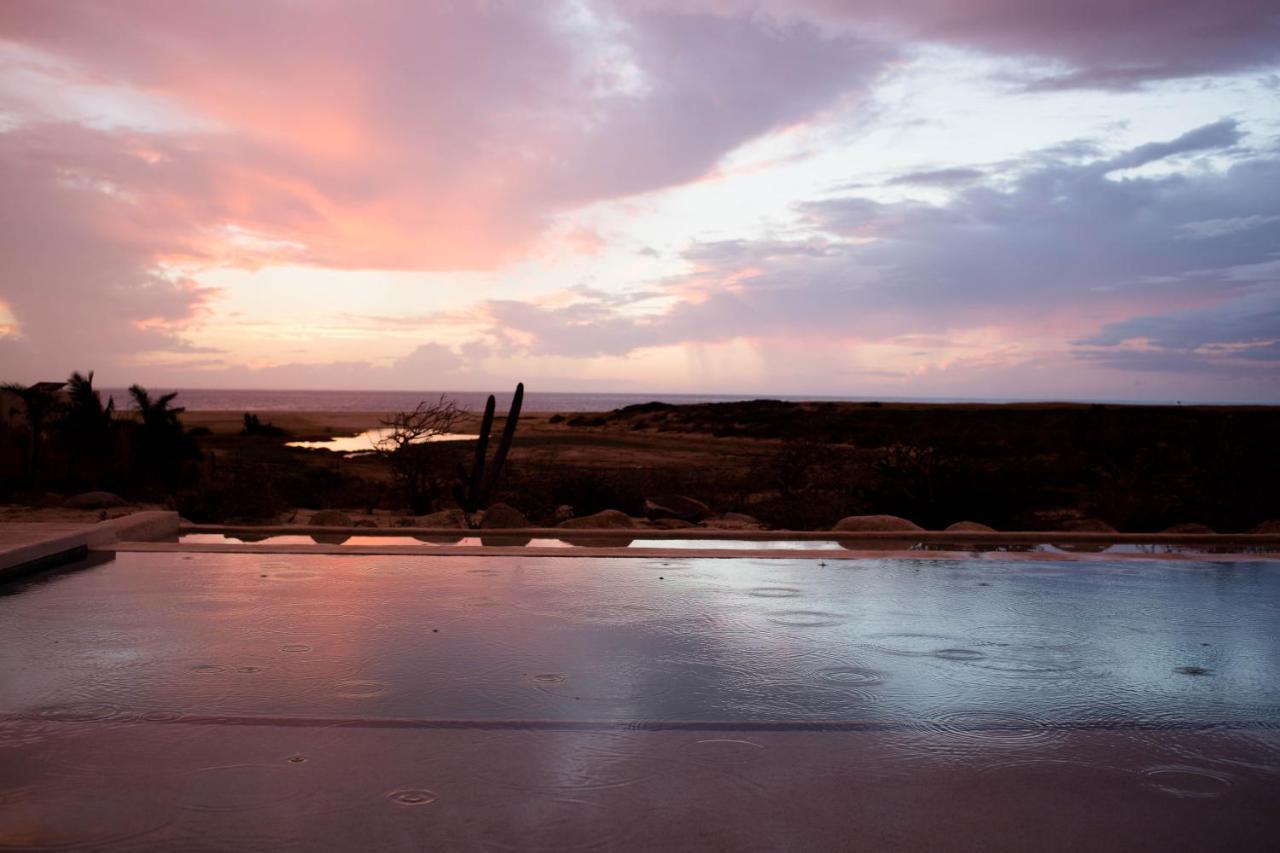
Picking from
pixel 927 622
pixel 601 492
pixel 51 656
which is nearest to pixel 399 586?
pixel 51 656

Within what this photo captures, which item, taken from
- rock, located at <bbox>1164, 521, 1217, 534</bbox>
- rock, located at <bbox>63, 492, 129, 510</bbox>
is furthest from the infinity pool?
rock, located at <bbox>63, 492, 129, 510</bbox>

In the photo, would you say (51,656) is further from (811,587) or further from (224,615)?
(811,587)

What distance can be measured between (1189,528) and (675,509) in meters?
5.78

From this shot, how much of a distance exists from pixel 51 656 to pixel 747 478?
14.5 m

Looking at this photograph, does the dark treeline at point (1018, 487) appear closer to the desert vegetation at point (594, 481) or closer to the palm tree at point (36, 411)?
the desert vegetation at point (594, 481)

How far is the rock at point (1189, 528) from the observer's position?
11.5 m

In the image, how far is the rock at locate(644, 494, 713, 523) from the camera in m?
12.8

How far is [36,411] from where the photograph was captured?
15.6m

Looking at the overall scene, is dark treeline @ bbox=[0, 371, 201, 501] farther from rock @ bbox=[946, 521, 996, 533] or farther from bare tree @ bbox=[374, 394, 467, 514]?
rock @ bbox=[946, 521, 996, 533]

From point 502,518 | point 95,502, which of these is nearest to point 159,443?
point 95,502

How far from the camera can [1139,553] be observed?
26.8 ft

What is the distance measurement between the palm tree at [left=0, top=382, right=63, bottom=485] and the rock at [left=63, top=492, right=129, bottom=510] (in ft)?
8.31

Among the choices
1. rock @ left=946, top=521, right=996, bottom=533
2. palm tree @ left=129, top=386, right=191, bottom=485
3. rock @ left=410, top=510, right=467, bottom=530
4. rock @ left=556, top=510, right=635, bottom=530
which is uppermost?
palm tree @ left=129, top=386, right=191, bottom=485

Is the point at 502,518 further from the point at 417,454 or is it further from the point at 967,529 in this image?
the point at 967,529
